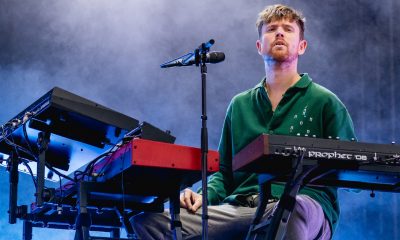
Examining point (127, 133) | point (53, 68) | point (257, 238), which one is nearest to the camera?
point (257, 238)

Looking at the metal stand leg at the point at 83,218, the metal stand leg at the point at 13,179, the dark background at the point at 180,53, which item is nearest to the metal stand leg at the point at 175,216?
the metal stand leg at the point at 83,218

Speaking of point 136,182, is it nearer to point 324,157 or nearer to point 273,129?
point 273,129

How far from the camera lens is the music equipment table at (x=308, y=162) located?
233 cm

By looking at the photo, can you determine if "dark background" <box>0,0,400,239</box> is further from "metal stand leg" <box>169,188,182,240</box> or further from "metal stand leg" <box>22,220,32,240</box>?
"metal stand leg" <box>169,188,182,240</box>

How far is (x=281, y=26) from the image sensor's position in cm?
349

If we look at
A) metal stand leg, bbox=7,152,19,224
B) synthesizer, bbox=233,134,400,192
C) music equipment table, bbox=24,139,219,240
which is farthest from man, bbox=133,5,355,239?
metal stand leg, bbox=7,152,19,224

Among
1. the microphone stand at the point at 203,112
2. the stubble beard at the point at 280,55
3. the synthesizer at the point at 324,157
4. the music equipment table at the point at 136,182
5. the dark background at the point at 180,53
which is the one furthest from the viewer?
the dark background at the point at 180,53

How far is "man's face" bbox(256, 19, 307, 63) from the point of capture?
3463mm

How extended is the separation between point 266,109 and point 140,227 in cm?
92

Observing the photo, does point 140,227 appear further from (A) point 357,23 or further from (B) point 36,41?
(A) point 357,23

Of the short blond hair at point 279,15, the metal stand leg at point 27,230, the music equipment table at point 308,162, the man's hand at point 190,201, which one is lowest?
the metal stand leg at point 27,230

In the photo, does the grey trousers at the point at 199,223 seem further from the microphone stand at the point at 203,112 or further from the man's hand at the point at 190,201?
the microphone stand at the point at 203,112

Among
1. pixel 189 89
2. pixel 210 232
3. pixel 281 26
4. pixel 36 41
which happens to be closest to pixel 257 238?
pixel 210 232

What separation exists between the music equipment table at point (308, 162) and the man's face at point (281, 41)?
1.06m
